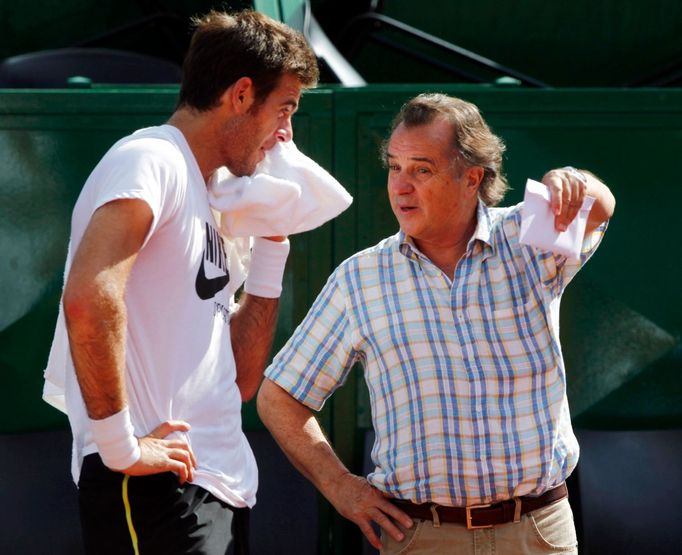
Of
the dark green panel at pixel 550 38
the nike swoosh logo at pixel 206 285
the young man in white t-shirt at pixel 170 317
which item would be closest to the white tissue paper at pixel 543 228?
the young man in white t-shirt at pixel 170 317

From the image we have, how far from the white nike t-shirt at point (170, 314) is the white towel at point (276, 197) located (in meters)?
0.09

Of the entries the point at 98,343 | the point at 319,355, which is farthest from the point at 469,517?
the point at 98,343

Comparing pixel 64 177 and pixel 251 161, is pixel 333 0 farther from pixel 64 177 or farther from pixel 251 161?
pixel 251 161

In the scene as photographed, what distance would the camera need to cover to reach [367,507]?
274 cm

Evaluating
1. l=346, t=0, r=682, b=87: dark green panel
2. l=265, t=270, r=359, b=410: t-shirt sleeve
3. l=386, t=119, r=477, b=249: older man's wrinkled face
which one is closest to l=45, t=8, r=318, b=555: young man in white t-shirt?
l=265, t=270, r=359, b=410: t-shirt sleeve

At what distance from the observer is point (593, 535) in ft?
12.2

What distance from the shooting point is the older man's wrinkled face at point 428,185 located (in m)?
2.82

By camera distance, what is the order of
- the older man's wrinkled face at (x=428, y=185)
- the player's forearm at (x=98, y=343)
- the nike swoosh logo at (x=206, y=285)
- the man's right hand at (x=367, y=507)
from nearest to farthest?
the player's forearm at (x=98, y=343), the nike swoosh logo at (x=206, y=285), the man's right hand at (x=367, y=507), the older man's wrinkled face at (x=428, y=185)

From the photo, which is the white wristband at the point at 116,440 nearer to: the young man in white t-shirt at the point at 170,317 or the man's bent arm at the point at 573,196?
the young man in white t-shirt at the point at 170,317

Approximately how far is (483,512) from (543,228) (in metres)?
0.68

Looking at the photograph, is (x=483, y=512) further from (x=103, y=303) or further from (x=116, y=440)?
(x=103, y=303)

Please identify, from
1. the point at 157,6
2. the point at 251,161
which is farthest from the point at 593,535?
the point at 157,6

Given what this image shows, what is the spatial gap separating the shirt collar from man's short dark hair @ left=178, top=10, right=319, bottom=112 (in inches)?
22.0

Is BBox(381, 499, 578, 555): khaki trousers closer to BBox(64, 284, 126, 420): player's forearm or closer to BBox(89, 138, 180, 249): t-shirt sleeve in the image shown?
BBox(64, 284, 126, 420): player's forearm
